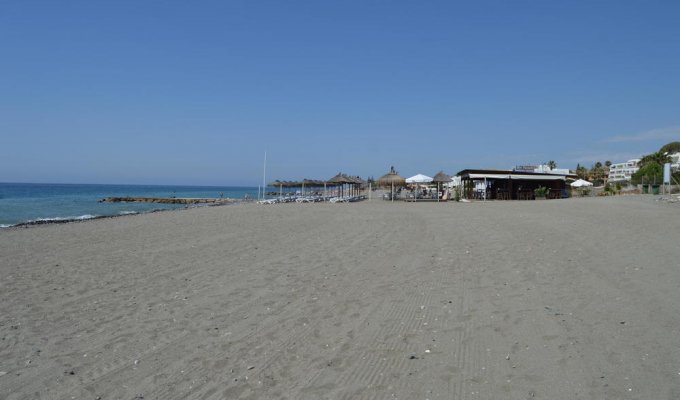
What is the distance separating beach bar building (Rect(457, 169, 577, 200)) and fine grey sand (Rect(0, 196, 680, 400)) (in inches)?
900

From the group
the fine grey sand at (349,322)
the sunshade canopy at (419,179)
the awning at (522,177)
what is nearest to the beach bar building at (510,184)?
the awning at (522,177)

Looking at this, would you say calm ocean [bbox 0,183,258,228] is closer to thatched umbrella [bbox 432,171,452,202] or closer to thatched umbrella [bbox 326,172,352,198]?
thatched umbrella [bbox 326,172,352,198]

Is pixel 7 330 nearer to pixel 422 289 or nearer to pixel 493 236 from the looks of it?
pixel 422 289

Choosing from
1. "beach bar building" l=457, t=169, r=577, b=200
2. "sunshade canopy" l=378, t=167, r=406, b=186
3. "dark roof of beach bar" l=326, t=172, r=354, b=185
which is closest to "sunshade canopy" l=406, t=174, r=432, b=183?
"sunshade canopy" l=378, t=167, r=406, b=186

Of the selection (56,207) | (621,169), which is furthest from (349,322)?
(621,169)

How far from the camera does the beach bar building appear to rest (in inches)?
1251

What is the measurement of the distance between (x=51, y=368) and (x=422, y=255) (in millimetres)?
6161

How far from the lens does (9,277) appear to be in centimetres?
714

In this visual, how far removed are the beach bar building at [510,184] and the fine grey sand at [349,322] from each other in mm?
22861

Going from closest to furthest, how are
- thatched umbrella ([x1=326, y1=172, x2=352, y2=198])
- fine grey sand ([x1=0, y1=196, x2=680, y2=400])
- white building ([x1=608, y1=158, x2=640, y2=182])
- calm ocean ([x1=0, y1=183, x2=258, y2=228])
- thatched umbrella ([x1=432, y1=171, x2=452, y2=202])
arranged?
fine grey sand ([x1=0, y1=196, x2=680, y2=400]) < calm ocean ([x1=0, y1=183, x2=258, y2=228]) < thatched umbrella ([x1=432, y1=171, x2=452, y2=202]) < thatched umbrella ([x1=326, y1=172, x2=352, y2=198]) < white building ([x1=608, y1=158, x2=640, y2=182])

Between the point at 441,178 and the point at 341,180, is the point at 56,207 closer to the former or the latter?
the point at 341,180

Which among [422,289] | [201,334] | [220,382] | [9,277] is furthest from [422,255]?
[9,277]

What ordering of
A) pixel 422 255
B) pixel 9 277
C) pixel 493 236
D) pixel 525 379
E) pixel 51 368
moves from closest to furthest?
pixel 525 379, pixel 51 368, pixel 9 277, pixel 422 255, pixel 493 236

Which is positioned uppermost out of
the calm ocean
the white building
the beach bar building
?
the white building
